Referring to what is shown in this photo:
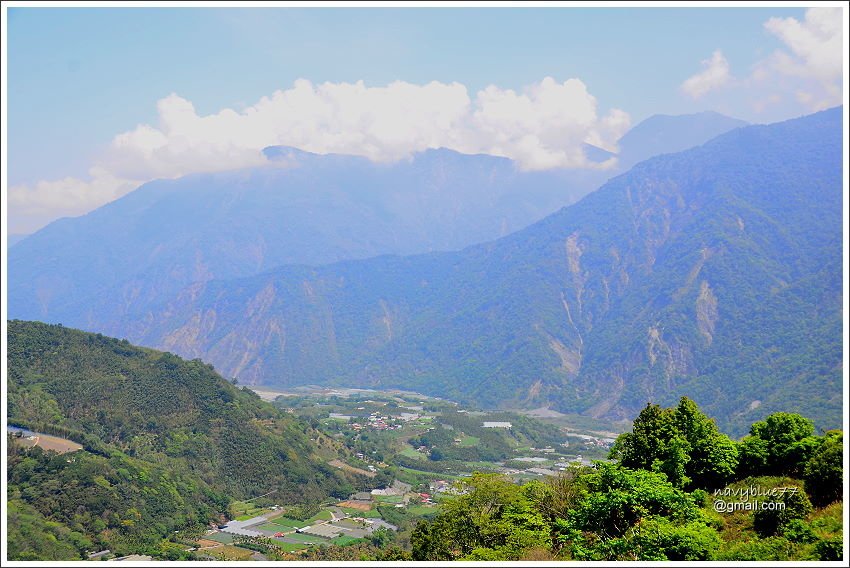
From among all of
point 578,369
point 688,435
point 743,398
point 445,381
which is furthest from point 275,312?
point 688,435

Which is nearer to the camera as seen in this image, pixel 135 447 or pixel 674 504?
pixel 674 504

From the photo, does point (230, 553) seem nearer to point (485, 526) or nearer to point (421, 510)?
point (421, 510)

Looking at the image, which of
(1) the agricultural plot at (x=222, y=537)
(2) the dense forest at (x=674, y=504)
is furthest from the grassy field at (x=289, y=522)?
(2) the dense forest at (x=674, y=504)

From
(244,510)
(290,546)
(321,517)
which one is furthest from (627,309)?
(290,546)

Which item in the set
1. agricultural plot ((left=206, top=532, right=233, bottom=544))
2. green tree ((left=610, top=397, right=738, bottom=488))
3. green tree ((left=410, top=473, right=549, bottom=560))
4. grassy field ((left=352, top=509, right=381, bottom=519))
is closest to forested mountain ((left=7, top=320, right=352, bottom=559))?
agricultural plot ((left=206, top=532, right=233, bottom=544))

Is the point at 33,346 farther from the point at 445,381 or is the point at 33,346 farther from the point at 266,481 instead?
the point at 445,381

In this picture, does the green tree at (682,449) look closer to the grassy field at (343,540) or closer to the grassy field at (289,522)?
the grassy field at (343,540)
